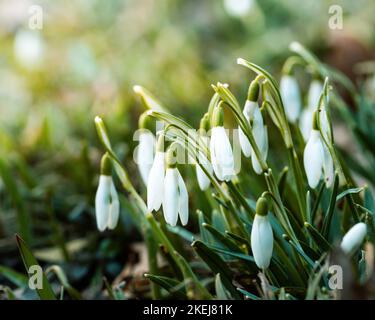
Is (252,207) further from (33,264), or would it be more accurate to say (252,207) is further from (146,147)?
(33,264)

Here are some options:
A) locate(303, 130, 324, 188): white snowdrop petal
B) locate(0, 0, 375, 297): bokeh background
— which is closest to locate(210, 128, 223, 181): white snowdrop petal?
locate(303, 130, 324, 188): white snowdrop petal

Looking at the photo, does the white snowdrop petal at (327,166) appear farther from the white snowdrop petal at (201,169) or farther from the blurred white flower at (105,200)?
the blurred white flower at (105,200)

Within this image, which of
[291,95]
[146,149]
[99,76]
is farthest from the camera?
[99,76]

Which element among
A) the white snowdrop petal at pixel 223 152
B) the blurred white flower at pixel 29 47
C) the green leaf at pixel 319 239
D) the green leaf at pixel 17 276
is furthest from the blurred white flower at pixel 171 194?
the blurred white flower at pixel 29 47

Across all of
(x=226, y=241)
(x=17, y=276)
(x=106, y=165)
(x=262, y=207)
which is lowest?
(x=17, y=276)

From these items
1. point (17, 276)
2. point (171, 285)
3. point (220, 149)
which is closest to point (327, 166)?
point (220, 149)

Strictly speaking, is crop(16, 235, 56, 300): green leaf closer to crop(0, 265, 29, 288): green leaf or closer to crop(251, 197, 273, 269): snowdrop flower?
crop(0, 265, 29, 288): green leaf

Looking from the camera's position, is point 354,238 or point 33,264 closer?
point 354,238

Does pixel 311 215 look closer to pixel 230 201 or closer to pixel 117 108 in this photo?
pixel 230 201
